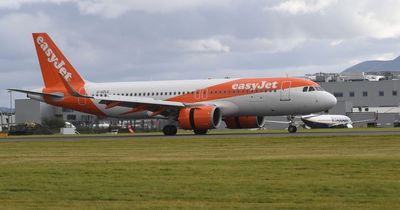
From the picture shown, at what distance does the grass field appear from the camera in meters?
18.8

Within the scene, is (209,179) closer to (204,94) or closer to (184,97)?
(204,94)

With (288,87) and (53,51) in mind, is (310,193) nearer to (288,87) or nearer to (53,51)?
(288,87)

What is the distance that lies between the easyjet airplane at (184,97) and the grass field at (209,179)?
70.7 ft

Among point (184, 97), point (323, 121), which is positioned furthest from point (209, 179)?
point (323, 121)

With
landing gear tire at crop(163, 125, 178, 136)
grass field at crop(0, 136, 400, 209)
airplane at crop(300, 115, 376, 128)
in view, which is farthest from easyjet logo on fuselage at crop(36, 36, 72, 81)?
airplane at crop(300, 115, 376, 128)

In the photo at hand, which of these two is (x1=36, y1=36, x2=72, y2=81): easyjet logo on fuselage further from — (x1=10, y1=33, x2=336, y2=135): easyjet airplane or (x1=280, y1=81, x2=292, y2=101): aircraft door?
(x1=280, y1=81, x2=292, y2=101): aircraft door

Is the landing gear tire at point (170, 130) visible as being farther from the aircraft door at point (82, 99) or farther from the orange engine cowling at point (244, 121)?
the aircraft door at point (82, 99)

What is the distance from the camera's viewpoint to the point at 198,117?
Answer: 2255 inches

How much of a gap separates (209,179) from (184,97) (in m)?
38.8

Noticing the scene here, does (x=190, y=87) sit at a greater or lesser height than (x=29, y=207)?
greater

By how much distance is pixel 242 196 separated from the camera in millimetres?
19438

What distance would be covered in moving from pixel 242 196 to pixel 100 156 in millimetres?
15892

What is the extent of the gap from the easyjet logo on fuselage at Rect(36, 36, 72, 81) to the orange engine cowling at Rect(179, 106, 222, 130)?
1307cm

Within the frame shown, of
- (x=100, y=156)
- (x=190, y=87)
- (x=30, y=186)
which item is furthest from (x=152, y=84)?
(x=30, y=186)
